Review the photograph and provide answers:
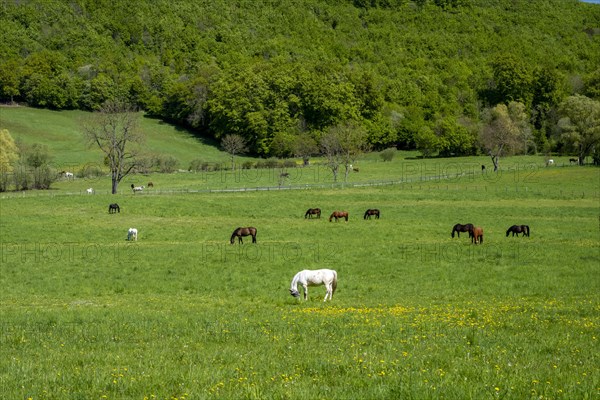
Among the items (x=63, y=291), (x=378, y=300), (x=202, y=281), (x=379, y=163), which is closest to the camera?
(x=378, y=300)

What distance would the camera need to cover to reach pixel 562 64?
538ft

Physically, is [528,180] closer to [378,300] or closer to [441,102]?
[378,300]

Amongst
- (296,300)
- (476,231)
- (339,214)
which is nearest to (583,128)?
(339,214)

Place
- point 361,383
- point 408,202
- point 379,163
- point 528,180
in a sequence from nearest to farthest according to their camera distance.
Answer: point 361,383 < point 408,202 < point 528,180 < point 379,163

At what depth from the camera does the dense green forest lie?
122438 mm

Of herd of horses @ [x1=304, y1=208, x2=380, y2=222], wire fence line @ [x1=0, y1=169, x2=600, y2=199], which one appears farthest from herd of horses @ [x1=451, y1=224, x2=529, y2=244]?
wire fence line @ [x1=0, y1=169, x2=600, y2=199]

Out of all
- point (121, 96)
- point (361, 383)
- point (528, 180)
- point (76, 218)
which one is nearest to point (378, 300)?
point (361, 383)

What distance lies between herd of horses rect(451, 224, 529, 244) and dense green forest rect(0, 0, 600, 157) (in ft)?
235

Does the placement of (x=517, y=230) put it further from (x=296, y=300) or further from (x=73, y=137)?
(x=73, y=137)

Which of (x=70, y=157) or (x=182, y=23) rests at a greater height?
(x=182, y=23)

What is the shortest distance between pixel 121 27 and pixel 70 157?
93868 mm

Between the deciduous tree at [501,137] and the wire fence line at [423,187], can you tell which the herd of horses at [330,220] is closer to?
the wire fence line at [423,187]

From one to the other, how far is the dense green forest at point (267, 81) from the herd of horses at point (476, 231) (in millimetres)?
71527

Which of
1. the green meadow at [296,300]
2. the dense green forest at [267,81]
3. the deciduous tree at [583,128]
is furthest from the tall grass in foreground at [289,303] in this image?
the dense green forest at [267,81]
